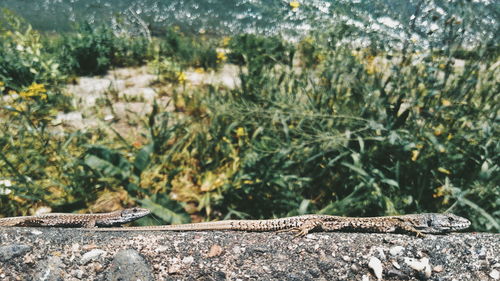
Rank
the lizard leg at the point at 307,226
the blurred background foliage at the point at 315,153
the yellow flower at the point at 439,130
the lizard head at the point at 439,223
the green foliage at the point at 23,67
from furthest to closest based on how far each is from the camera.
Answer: the green foliage at the point at 23,67
the yellow flower at the point at 439,130
the blurred background foliage at the point at 315,153
the lizard head at the point at 439,223
the lizard leg at the point at 307,226

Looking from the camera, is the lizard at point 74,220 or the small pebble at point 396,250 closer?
the small pebble at point 396,250

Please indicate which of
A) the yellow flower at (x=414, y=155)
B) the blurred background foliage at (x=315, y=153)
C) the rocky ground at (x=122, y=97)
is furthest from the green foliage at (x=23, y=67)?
the yellow flower at (x=414, y=155)

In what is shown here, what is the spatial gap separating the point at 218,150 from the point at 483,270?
2667 millimetres

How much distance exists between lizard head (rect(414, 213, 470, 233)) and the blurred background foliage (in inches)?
16.1

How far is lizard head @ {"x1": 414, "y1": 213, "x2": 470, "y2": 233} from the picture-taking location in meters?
2.54

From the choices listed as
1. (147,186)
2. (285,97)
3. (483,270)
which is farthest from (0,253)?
Answer: (285,97)

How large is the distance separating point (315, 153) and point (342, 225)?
1.24 meters

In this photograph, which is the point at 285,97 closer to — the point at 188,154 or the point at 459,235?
the point at 188,154

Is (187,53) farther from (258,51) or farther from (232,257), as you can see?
(232,257)

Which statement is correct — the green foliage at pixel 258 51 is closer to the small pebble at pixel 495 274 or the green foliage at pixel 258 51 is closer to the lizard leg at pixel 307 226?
the lizard leg at pixel 307 226

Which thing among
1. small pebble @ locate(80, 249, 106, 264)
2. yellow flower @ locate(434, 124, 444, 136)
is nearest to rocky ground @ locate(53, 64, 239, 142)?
yellow flower @ locate(434, 124, 444, 136)

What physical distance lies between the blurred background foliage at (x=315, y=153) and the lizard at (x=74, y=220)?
1.33ft

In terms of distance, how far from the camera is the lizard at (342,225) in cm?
240

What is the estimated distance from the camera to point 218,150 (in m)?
4.17
